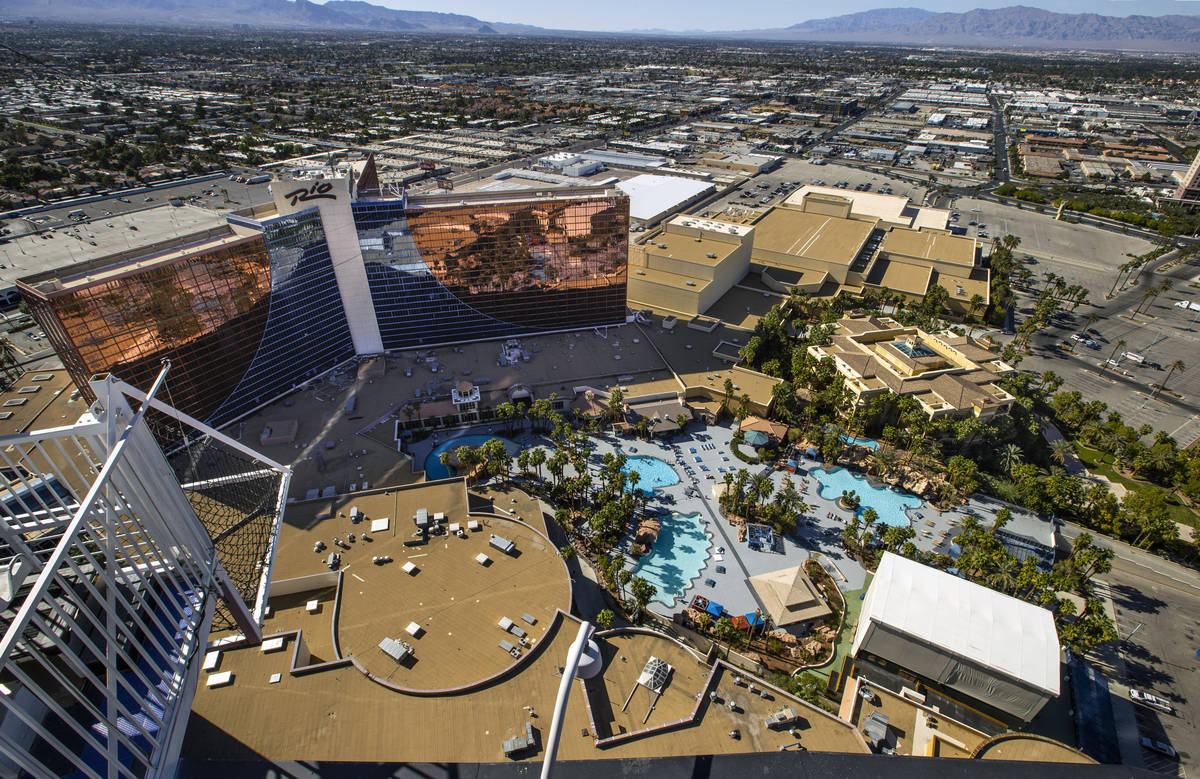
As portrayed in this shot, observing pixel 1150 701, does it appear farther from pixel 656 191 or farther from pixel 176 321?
pixel 656 191

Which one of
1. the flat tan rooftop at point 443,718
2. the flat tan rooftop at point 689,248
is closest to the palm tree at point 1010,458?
the flat tan rooftop at point 443,718

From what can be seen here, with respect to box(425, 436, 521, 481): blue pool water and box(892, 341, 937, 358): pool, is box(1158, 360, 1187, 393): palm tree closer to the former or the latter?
box(892, 341, 937, 358): pool

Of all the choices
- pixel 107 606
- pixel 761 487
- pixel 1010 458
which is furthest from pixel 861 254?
pixel 107 606

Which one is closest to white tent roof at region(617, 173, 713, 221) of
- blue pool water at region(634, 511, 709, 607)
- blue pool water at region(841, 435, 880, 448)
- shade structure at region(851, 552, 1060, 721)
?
blue pool water at region(841, 435, 880, 448)

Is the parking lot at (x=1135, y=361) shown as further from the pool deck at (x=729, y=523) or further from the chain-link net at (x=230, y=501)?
the chain-link net at (x=230, y=501)

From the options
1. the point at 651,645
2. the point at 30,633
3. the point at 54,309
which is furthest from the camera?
the point at 54,309

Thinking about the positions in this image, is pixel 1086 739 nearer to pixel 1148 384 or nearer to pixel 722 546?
pixel 722 546

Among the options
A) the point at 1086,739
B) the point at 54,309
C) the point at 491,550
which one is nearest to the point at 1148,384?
the point at 1086,739
